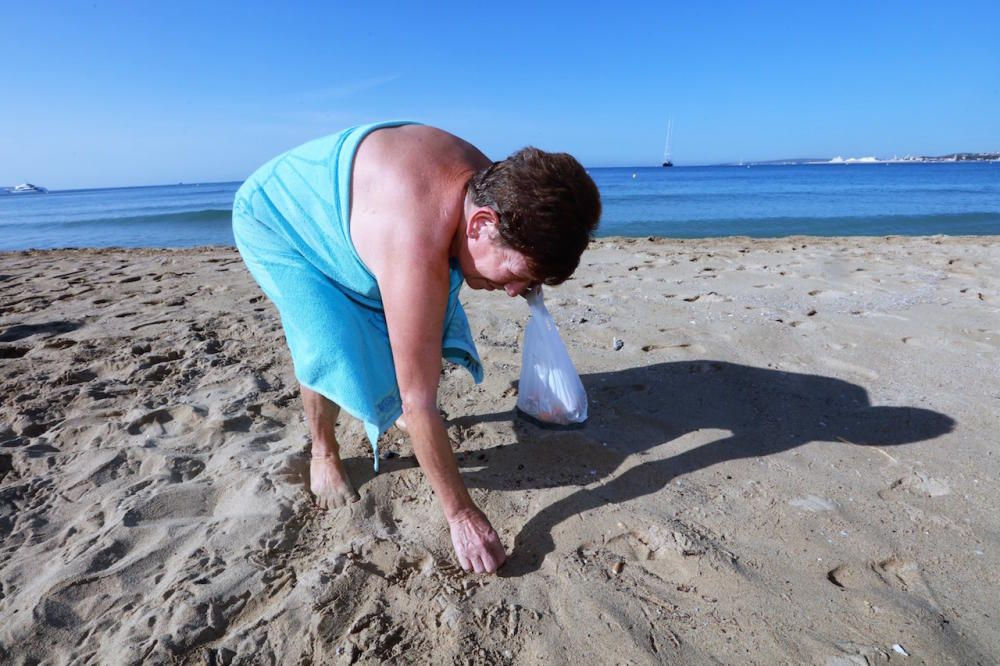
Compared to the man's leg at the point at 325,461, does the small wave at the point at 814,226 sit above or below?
below

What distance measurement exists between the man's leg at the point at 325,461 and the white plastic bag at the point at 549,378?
2.42 feet

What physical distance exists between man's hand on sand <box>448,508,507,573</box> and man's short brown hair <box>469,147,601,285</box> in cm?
70

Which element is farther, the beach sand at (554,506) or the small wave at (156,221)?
the small wave at (156,221)

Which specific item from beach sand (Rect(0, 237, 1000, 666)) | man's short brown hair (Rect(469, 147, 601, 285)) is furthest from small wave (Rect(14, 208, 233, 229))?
man's short brown hair (Rect(469, 147, 601, 285))

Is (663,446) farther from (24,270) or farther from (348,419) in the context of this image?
(24,270)

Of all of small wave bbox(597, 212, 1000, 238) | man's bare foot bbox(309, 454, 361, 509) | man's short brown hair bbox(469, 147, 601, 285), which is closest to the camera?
man's short brown hair bbox(469, 147, 601, 285)

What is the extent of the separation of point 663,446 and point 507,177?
1.25 metres

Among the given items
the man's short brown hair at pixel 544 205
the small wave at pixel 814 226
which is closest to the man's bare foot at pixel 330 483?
the man's short brown hair at pixel 544 205

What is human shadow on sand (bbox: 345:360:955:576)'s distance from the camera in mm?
1901

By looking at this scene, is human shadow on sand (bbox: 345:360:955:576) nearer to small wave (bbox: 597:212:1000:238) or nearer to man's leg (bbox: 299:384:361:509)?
man's leg (bbox: 299:384:361:509)

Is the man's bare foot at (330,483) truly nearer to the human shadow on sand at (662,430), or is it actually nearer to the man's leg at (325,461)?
the man's leg at (325,461)

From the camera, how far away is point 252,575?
1.51 meters

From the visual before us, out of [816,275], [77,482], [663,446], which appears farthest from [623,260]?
[77,482]

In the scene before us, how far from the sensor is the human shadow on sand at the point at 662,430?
1.90 metres
